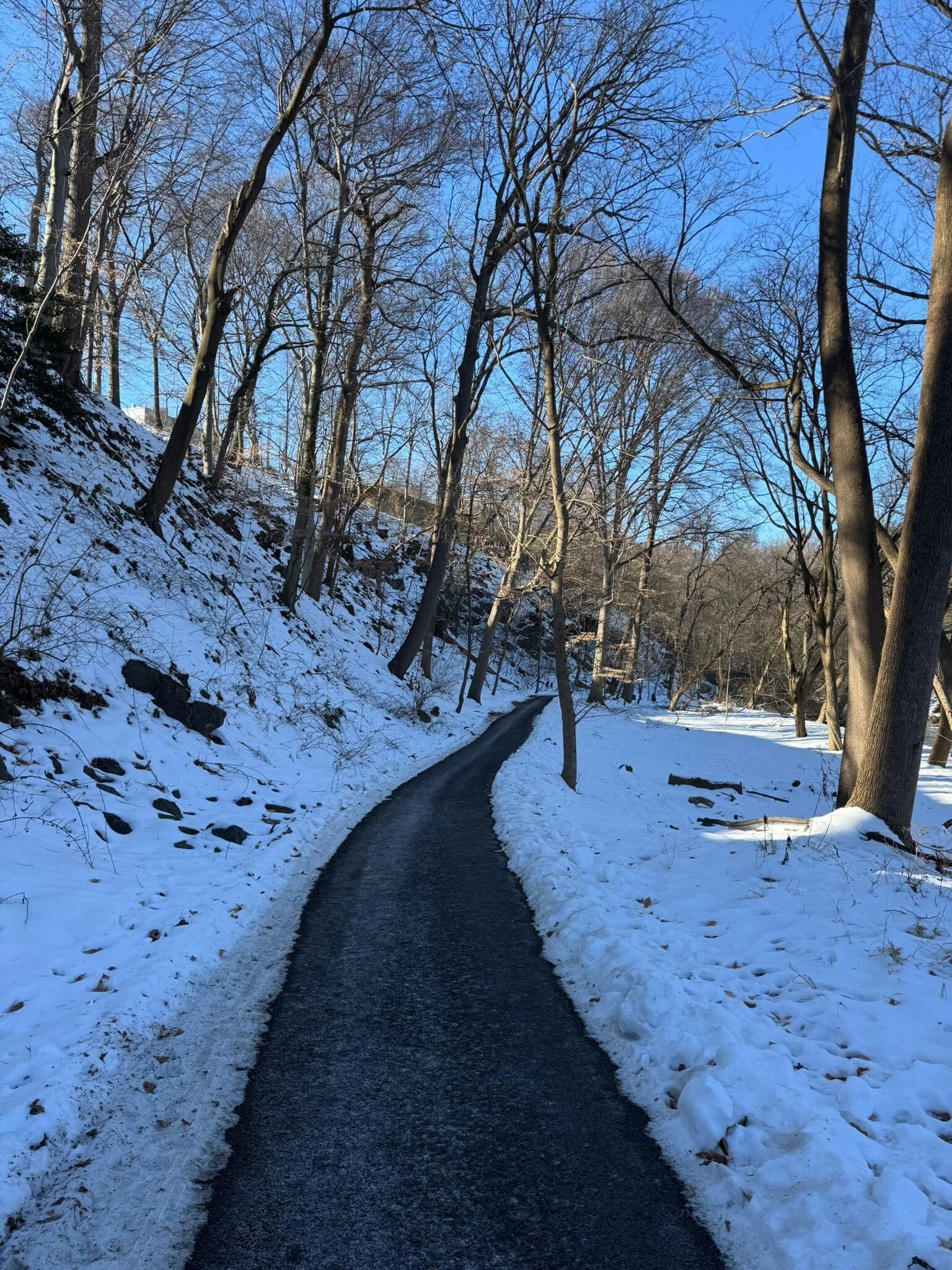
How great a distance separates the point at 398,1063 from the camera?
366 centimetres

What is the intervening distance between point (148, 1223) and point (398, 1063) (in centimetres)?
142

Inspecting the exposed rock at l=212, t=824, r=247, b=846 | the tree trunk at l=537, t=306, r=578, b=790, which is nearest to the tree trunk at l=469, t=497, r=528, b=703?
the tree trunk at l=537, t=306, r=578, b=790

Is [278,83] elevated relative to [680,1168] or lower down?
elevated

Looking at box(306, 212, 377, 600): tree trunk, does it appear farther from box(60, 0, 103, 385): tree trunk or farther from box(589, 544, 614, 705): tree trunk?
box(589, 544, 614, 705): tree trunk

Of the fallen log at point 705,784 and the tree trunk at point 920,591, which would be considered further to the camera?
the fallen log at point 705,784

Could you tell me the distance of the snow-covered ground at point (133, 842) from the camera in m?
2.80

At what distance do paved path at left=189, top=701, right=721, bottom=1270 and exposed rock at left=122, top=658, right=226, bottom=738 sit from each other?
483 centimetres

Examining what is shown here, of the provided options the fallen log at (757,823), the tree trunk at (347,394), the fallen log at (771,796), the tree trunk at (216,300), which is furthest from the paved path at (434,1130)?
the tree trunk at (347,394)

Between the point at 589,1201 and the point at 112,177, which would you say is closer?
the point at 589,1201

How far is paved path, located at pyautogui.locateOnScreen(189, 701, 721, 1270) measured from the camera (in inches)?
97.8

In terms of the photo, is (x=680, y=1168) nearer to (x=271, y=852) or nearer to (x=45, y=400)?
(x=271, y=852)

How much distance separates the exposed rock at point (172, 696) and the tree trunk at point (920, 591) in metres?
8.51

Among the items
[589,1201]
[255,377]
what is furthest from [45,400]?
[589,1201]

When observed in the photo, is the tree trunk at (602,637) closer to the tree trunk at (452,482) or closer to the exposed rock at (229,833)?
the tree trunk at (452,482)
